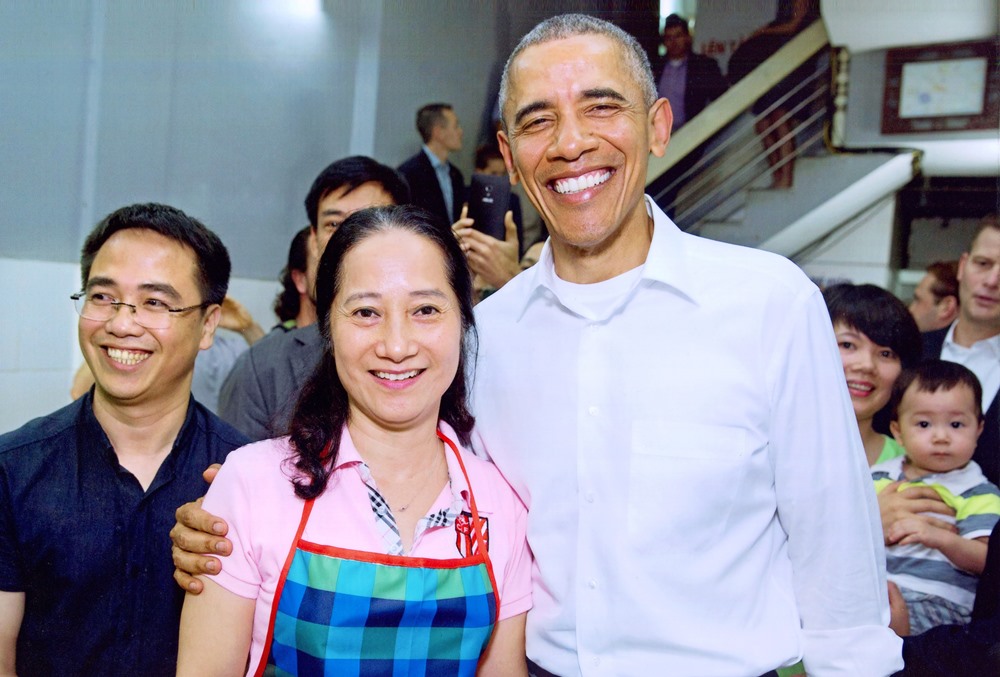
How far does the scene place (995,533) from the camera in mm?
1826

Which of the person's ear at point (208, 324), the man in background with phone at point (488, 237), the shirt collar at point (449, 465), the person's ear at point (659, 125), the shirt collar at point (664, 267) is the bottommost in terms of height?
the shirt collar at point (449, 465)

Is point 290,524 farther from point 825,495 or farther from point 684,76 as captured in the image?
point 684,76

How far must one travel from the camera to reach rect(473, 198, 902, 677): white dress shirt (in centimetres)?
134

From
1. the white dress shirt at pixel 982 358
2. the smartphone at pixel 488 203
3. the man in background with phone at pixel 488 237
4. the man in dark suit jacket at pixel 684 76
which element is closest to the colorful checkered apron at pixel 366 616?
the man in background with phone at pixel 488 237

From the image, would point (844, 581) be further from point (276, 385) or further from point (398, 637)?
point (276, 385)

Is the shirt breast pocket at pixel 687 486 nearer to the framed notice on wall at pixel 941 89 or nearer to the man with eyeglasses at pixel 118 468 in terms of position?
the man with eyeglasses at pixel 118 468

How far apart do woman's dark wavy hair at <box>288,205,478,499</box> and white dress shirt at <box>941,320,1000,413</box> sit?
1.81 meters

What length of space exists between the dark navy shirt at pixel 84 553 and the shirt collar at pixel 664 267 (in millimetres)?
787

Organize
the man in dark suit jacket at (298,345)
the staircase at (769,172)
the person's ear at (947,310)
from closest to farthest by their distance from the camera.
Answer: the man in dark suit jacket at (298,345), the person's ear at (947,310), the staircase at (769,172)

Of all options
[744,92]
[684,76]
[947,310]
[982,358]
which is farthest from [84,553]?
[744,92]

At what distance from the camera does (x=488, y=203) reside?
258 centimetres

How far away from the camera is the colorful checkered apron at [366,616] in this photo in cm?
127

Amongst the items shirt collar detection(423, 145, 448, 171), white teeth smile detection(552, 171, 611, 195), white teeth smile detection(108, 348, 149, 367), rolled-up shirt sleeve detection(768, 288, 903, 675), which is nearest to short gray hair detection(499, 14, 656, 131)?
white teeth smile detection(552, 171, 611, 195)

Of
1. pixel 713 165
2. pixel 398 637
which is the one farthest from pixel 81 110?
pixel 713 165
